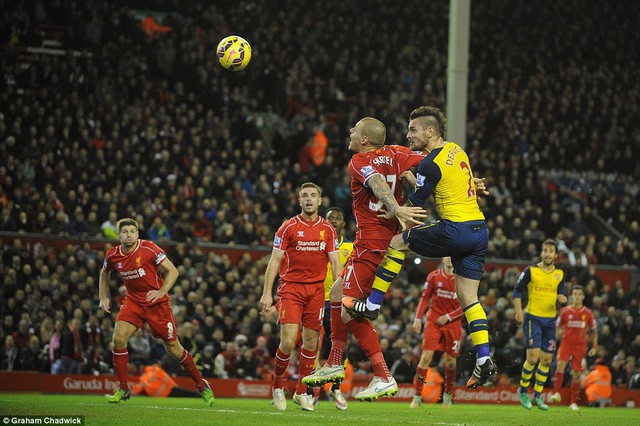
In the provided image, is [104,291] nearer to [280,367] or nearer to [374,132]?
[280,367]

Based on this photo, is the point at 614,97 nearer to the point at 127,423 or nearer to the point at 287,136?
the point at 287,136

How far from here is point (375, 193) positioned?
35.3 feet

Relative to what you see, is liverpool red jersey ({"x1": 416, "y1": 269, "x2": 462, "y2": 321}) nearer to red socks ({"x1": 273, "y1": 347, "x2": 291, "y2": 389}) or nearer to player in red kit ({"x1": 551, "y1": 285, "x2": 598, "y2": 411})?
player in red kit ({"x1": 551, "y1": 285, "x2": 598, "y2": 411})

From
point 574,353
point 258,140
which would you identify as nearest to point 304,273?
point 574,353

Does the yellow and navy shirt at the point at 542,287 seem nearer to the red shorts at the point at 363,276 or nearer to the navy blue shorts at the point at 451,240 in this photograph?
the red shorts at the point at 363,276

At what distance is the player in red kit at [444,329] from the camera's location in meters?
17.4

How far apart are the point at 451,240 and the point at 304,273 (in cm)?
334

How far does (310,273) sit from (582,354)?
9.07 m

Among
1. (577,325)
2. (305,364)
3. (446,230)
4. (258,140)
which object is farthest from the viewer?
(258,140)

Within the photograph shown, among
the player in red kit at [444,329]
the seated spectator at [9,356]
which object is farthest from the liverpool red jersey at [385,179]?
the seated spectator at [9,356]

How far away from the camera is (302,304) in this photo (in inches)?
529

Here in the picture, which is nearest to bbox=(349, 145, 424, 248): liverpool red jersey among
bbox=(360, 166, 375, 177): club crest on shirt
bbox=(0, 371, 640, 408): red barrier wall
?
bbox=(360, 166, 375, 177): club crest on shirt

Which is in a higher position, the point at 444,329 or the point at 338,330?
the point at 338,330

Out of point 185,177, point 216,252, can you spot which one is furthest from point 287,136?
point 216,252
